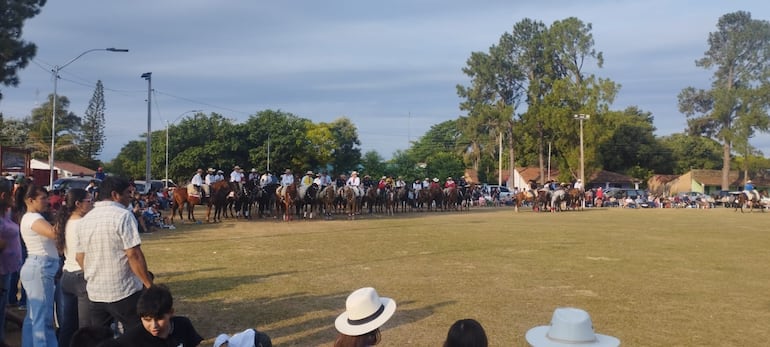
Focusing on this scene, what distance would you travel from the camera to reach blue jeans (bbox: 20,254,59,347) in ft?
19.4

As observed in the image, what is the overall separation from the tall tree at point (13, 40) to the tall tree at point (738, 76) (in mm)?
63237

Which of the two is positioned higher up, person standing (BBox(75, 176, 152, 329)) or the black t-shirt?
person standing (BBox(75, 176, 152, 329))

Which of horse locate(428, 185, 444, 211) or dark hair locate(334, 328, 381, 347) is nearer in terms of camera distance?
dark hair locate(334, 328, 381, 347)

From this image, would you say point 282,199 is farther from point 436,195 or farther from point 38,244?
point 38,244

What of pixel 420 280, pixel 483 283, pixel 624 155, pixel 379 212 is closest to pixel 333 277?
pixel 420 280

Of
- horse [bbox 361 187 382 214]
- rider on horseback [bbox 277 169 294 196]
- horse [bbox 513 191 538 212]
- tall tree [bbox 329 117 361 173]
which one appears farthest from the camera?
tall tree [bbox 329 117 361 173]

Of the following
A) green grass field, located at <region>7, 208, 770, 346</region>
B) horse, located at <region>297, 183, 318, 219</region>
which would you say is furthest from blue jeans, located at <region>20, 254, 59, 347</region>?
horse, located at <region>297, 183, 318, 219</region>

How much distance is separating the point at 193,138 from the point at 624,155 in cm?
5491

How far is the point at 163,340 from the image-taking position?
13.8 ft

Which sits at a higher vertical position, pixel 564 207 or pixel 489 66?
pixel 489 66

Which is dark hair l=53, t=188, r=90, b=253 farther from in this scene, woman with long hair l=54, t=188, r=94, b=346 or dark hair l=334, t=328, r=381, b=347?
dark hair l=334, t=328, r=381, b=347

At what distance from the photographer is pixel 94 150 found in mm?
79938

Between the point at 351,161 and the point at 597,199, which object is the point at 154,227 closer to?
the point at 597,199

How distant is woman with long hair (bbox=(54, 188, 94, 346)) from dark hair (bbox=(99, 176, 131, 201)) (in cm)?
42
